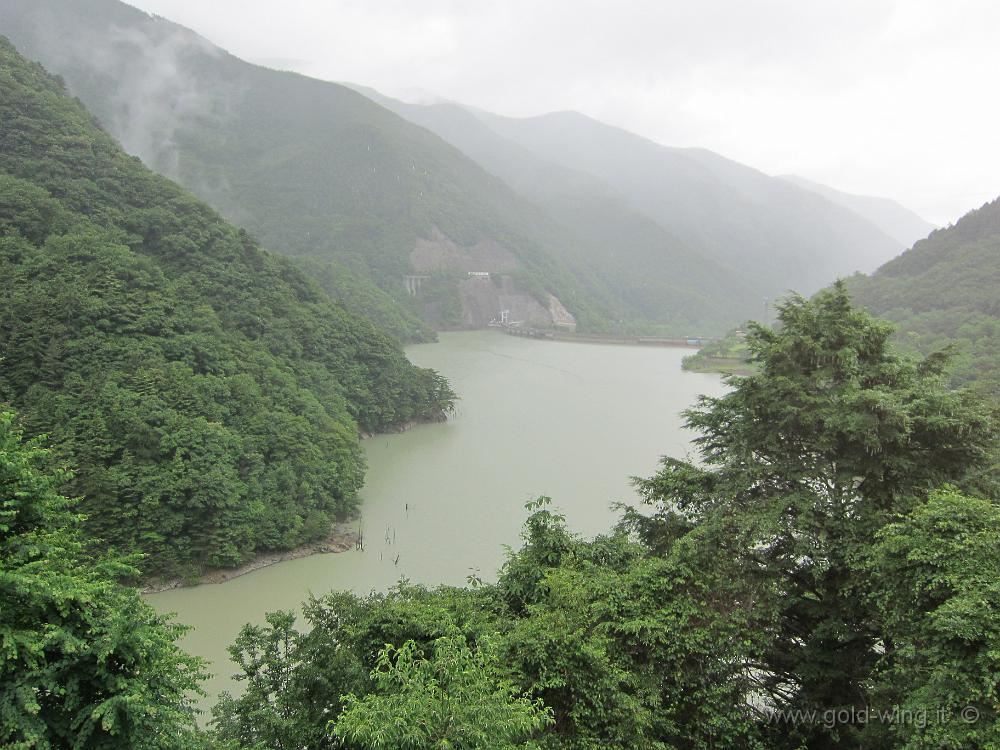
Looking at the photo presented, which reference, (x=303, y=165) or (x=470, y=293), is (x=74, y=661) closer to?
(x=470, y=293)

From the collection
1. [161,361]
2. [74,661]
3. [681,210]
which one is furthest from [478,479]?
[681,210]

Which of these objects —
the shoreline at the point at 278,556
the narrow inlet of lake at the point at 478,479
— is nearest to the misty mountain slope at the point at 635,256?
the narrow inlet of lake at the point at 478,479

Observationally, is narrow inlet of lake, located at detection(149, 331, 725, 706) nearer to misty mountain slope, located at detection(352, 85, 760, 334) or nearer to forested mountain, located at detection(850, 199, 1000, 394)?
forested mountain, located at detection(850, 199, 1000, 394)

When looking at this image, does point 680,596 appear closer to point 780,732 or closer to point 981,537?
point 780,732

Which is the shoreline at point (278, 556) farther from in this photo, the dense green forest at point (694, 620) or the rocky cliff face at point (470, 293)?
the rocky cliff face at point (470, 293)

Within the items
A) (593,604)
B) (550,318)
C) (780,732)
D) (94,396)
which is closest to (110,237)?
(94,396)

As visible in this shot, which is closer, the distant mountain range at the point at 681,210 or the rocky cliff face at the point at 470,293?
the rocky cliff face at the point at 470,293
